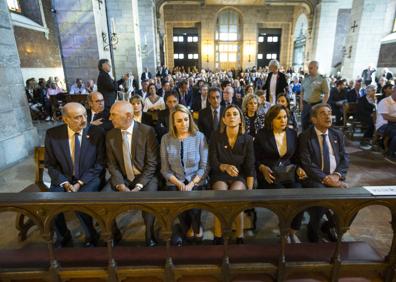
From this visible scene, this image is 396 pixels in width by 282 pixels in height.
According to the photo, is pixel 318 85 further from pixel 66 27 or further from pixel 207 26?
pixel 207 26

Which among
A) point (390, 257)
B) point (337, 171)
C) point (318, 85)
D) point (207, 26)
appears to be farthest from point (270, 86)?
point (207, 26)

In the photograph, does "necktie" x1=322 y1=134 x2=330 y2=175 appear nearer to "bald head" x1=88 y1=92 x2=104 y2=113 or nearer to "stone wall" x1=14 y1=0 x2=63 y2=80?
"bald head" x1=88 y1=92 x2=104 y2=113

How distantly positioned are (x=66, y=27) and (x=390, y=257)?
8062 mm

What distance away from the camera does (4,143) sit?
429 cm

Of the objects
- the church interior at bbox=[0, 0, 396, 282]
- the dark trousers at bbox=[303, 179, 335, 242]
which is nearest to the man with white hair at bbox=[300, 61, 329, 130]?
the church interior at bbox=[0, 0, 396, 282]

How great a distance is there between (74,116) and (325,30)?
1725cm

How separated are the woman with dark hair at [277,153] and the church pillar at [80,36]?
603cm

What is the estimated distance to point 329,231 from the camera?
2.46m

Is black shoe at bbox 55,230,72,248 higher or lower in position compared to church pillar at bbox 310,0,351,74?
lower

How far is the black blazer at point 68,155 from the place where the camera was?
8.05ft

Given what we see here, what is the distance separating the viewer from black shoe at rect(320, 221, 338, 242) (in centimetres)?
239

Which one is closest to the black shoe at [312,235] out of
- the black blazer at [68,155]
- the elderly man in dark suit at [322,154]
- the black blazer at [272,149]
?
the elderly man in dark suit at [322,154]

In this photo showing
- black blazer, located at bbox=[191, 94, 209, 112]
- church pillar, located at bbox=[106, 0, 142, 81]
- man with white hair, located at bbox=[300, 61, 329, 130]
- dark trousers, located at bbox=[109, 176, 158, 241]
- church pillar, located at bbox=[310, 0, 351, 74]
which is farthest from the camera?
church pillar, located at bbox=[310, 0, 351, 74]

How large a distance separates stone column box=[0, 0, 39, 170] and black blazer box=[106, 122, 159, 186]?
9.88ft
